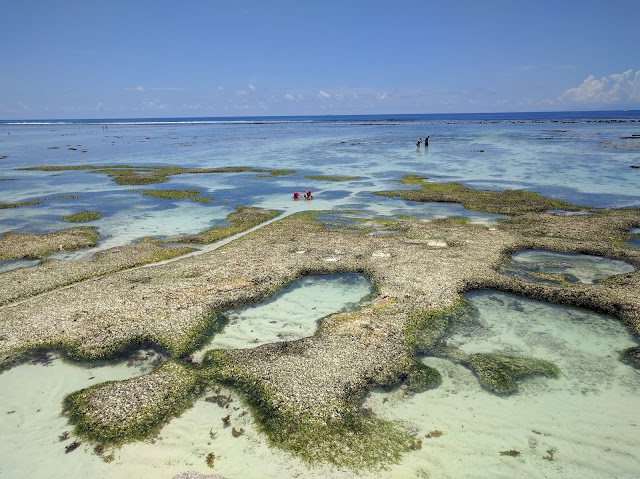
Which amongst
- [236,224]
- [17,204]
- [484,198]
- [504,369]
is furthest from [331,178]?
[504,369]

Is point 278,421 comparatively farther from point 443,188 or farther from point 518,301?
point 443,188

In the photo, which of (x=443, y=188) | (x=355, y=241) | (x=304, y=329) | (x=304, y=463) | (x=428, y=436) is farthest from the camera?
(x=443, y=188)

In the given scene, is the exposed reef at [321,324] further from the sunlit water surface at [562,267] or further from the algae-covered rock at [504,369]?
the sunlit water surface at [562,267]

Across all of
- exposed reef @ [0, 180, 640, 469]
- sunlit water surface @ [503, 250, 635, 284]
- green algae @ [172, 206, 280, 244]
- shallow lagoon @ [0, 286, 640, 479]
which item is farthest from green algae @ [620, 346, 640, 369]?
green algae @ [172, 206, 280, 244]

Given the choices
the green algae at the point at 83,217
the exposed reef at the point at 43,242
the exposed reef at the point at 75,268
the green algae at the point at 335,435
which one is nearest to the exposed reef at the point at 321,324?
the green algae at the point at 335,435

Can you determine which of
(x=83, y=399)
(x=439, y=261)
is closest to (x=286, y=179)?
(x=439, y=261)

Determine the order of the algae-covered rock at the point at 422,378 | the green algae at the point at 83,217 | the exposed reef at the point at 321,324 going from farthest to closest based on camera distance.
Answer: the green algae at the point at 83,217
the algae-covered rock at the point at 422,378
the exposed reef at the point at 321,324

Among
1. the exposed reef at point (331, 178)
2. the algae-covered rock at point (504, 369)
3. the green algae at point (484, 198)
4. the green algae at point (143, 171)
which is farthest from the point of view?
the green algae at point (143, 171)
